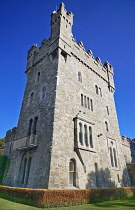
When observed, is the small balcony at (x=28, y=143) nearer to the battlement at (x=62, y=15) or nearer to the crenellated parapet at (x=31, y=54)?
the crenellated parapet at (x=31, y=54)

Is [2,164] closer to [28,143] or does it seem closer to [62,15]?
[28,143]

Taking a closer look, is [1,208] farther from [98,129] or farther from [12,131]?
[12,131]

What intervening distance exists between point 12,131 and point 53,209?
1585 centimetres

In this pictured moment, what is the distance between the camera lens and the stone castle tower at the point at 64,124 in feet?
37.7

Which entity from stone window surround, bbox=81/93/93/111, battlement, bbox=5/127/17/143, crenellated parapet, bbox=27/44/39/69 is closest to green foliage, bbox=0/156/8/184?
battlement, bbox=5/127/17/143

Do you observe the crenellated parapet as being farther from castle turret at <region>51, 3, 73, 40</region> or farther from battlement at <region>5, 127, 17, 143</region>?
battlement at <region>5, 127, 17, 143</region>

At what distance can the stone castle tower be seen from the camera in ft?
37.7

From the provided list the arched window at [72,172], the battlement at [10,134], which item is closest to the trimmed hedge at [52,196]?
the arched window at [72,172]

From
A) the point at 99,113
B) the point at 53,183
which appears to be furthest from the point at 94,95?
the point at 53,183

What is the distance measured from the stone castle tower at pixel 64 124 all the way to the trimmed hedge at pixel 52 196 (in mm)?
1532

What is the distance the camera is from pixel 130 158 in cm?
2516

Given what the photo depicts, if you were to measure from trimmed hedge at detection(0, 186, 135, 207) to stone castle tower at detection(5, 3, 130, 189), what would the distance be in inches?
60.3

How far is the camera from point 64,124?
1280cm

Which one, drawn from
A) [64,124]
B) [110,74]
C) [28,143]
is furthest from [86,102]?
[110,74]
